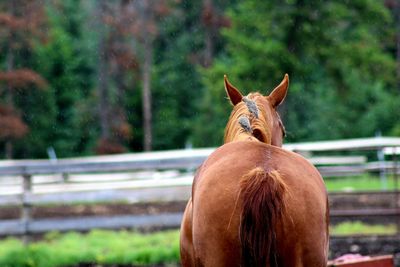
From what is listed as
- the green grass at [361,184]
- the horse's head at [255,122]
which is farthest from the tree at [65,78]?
the horse's head at [255,122]

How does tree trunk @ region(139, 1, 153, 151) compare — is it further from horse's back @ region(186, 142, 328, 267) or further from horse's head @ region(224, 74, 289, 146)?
horse's back @ region(186, 142, 328, 267)

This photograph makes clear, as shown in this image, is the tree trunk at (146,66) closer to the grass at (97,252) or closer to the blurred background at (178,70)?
the blurred background at (178,70)

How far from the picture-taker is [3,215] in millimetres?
16422

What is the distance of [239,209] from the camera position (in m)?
4.04

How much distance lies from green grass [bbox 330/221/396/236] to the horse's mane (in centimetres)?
730

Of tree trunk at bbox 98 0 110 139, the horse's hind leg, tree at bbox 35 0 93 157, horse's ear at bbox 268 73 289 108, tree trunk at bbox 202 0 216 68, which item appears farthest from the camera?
tree trunk at bbox 202 0 216 68

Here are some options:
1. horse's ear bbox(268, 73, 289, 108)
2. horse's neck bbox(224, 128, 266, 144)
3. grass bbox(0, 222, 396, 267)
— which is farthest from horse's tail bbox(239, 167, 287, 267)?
grass bbox(0, 222, 396, 267)

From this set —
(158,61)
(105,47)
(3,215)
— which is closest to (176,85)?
(158,61)

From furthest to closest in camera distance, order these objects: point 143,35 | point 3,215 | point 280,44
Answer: point 143,35, point 280,44, point 3,215

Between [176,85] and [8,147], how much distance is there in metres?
10.1

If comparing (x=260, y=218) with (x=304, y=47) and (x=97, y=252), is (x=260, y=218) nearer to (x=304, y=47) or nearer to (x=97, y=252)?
(x=97, y=252)

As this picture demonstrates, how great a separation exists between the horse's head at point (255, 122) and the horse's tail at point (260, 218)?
2.53 feet

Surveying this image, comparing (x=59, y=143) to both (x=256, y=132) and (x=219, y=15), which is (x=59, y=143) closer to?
(x=219, y=15)

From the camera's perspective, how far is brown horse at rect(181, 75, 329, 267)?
13.1ft
